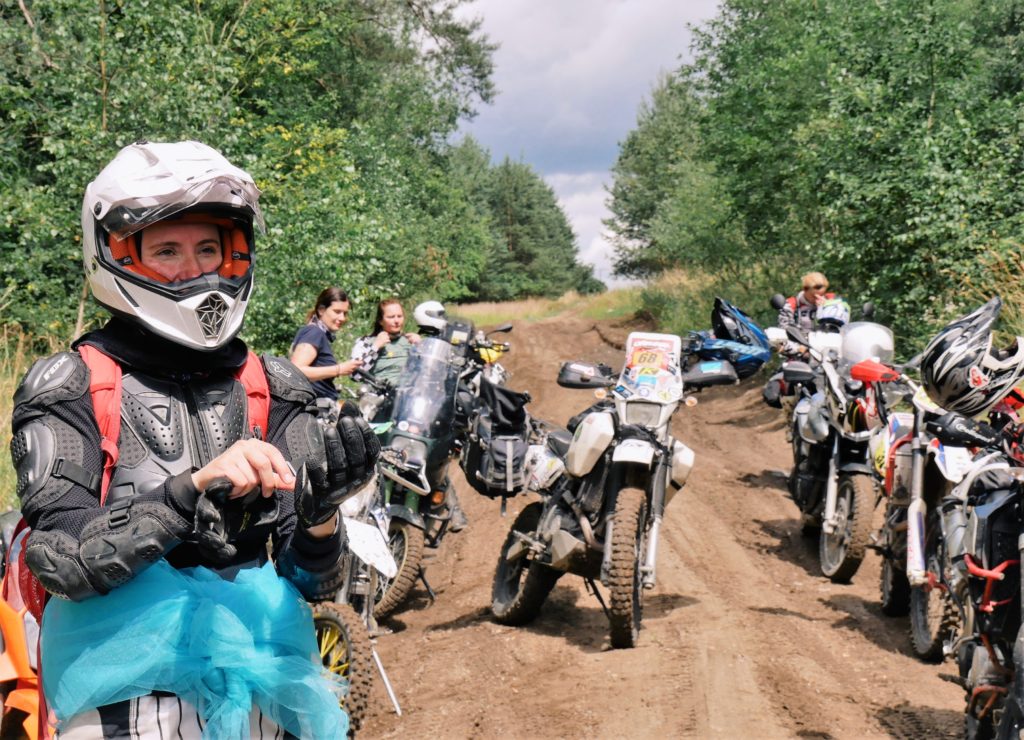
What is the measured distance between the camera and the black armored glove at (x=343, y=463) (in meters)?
2.00

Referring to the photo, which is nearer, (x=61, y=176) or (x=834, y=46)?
(x=61, y=176)

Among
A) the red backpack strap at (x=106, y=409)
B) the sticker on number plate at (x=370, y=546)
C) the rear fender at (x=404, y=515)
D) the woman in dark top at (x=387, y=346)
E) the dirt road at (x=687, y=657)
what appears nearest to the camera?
the red backpack strap at (x=106, y=409)

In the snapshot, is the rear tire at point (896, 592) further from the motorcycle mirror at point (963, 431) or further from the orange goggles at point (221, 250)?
the orange goggles at point (221, 250)

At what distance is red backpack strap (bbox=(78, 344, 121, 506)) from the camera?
215cm

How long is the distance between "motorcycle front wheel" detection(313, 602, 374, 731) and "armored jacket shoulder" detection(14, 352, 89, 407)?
3235 millimetres

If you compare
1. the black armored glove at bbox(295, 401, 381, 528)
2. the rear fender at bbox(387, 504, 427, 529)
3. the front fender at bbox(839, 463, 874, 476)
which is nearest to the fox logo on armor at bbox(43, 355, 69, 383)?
the black armored glove at bbox(295, 401, 381, 528)

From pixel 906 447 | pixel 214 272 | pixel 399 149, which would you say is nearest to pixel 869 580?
pixel 906 447

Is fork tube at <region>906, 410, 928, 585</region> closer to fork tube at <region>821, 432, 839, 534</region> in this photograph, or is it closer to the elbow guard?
fork tube at <region>821, 432, 839, 534</region>

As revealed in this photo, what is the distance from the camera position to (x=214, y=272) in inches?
92.7

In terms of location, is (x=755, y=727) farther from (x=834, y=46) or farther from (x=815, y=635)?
(x=834, y=46)

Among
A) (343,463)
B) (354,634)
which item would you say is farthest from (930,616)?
(343,463)

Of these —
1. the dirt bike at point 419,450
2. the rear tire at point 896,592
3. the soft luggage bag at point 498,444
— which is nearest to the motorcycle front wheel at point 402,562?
the dirt bike at point 419,450

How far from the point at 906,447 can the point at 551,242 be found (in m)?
67.6

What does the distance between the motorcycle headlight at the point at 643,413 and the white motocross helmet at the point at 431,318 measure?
2.32m
